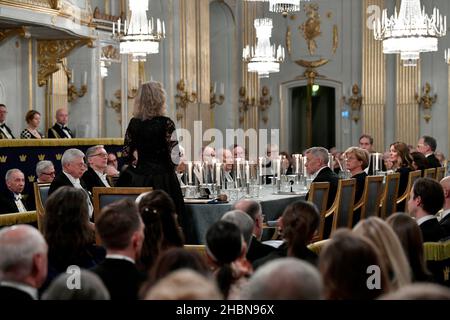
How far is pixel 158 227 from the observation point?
193 inches

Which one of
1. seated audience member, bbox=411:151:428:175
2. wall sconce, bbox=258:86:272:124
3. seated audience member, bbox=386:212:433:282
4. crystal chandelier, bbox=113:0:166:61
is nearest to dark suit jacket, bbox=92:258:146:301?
seated audience member, bbox=386:212:433:282

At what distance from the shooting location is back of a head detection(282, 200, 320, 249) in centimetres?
472

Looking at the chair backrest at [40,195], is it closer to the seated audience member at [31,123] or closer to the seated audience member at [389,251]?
the seated audience member at [389,251]

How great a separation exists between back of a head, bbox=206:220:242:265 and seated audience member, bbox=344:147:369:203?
5472 mm

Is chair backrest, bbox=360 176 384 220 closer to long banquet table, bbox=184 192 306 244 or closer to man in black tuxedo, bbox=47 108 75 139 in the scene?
long banquet table, bbox=184 192 306 244

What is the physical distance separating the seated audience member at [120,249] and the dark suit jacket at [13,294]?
73 cm

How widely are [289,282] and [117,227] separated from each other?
5.44ft

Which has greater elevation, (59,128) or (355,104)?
(355,104)

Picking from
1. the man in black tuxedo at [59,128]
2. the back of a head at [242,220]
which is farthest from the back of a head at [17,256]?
the man in black tuxedo at [59,128]

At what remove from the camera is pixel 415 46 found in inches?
535

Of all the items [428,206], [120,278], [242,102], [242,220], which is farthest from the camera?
[242,102]

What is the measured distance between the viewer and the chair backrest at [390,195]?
32.9ft

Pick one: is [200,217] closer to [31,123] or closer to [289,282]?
[31,123]

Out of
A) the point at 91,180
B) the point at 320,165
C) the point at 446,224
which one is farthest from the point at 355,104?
the point at 446,224
